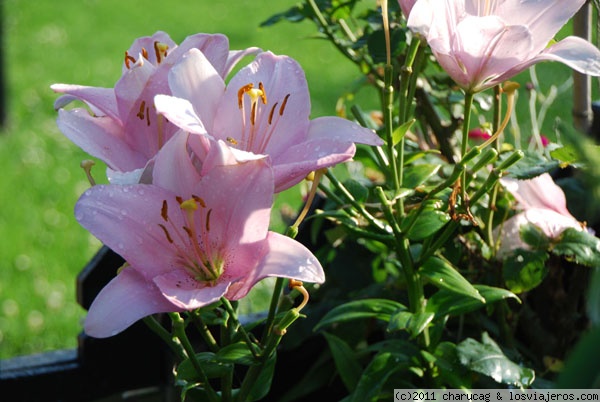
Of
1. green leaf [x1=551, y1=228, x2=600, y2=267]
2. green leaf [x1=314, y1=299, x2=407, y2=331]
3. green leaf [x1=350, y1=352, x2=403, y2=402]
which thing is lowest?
green leaf [x1=350, y1=352, x2=403, y2=402]

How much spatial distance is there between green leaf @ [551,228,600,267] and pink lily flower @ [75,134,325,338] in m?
0.40

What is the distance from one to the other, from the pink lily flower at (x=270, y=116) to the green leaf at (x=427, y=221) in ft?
0.57

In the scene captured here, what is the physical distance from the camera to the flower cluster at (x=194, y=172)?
691 mm

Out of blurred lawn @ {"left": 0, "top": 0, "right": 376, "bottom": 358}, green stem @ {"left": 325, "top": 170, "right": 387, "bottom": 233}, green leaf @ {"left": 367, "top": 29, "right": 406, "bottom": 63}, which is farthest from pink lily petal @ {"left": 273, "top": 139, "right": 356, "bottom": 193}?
blurred lawn @ {"left": 0, "top": 0, "right": 376, "bottom": 358}

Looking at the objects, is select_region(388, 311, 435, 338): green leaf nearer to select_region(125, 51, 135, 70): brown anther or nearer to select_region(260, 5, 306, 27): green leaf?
select_region(125, 51, 135, 70): brown anther

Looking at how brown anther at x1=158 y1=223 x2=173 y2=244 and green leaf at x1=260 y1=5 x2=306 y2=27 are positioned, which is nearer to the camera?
brown anther at x1=158 y1=223 x2=173 y2=244

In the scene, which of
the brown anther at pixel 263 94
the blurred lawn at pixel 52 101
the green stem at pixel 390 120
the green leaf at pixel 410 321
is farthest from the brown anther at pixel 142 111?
the blurred lawn at pixel 52 101

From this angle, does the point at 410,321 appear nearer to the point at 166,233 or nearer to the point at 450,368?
the point at 450,368

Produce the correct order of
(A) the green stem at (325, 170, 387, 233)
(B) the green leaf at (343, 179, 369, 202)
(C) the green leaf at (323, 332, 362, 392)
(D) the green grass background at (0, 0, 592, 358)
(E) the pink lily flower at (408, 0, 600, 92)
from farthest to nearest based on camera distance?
1. (D) the green grass background at (0, 0, 592, 358)
2. (C) the green leaf at (323, 332, 362, 392)
3. (B) the green leaf at (343, 179, 369, 202)
4. (A) the green stem at (325, 170, 387, 233)
5. (E) the pink lily flower at (408, 0, 600, 92)

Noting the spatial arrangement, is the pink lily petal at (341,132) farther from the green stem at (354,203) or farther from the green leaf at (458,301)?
the green leaf at (458,301)

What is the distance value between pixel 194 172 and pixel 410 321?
31 centimetres

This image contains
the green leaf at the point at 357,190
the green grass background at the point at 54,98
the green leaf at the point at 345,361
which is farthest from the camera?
the green grass background at the point at 54,98

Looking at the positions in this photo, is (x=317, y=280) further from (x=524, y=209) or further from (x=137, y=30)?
(x=137, y=30)

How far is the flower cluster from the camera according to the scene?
691 mm
